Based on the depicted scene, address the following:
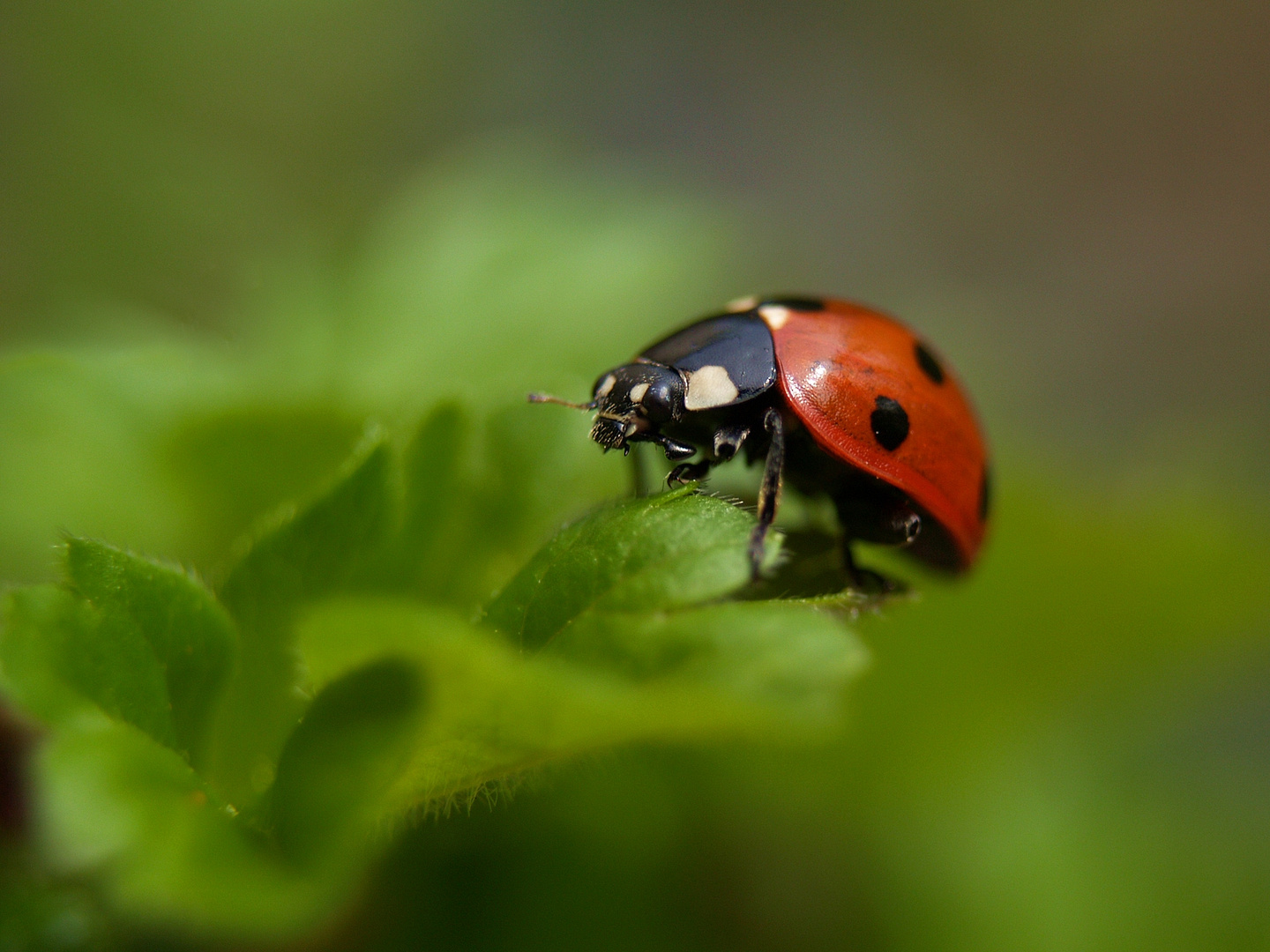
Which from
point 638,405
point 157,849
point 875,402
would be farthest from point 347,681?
point 875,402

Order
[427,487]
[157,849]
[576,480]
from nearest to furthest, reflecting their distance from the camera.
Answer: [157,849] < [427,487] < [576,480]

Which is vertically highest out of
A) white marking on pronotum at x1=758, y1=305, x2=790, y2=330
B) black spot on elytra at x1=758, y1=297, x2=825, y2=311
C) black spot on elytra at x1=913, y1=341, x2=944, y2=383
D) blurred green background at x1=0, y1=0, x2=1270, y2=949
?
black spot on elytra at x1=758, y1=297, x2=825, y2=311

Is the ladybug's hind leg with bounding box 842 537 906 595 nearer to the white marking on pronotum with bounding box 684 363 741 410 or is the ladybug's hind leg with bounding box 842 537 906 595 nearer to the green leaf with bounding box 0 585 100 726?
the white marking on pronotum with bounding box 684 363 741 410

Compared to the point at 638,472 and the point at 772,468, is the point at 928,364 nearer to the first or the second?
the point at 772,468

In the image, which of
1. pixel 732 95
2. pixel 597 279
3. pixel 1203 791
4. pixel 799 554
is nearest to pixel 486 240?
pixel 597 279

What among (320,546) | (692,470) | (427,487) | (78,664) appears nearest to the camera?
(78,664)

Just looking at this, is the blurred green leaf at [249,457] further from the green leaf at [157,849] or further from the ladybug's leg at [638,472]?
the green leaf at [157,849]

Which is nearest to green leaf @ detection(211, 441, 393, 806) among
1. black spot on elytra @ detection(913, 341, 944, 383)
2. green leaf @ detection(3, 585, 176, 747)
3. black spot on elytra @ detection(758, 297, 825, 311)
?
green leaf @ detection(3, 585, 176, 747)
